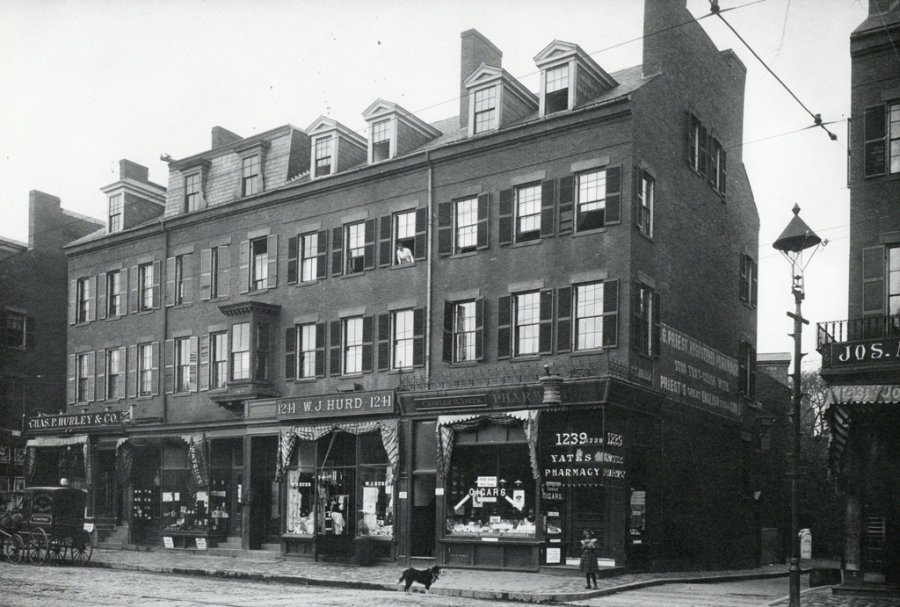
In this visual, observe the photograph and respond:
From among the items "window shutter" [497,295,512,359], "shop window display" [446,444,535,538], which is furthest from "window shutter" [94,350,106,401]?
"window shutter" [497,295,512,359]

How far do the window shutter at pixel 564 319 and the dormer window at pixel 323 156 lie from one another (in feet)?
34.7

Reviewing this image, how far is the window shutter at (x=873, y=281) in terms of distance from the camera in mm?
21844

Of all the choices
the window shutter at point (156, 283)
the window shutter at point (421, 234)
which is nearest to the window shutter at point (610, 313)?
the window shutter at point (421, 234)

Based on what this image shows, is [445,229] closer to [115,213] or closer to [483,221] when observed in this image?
[483,221]

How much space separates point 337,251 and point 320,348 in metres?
3.19

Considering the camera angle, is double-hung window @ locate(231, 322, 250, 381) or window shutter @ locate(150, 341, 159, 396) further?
window shutter @ locate(150, 341, 159, 396)

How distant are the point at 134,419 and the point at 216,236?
292 inches

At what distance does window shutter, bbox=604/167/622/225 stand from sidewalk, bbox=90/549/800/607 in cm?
904

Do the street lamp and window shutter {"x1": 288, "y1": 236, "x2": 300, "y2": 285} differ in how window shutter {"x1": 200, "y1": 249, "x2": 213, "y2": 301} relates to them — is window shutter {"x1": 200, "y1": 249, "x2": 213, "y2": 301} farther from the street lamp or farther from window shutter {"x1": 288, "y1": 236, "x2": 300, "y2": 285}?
the street lamp

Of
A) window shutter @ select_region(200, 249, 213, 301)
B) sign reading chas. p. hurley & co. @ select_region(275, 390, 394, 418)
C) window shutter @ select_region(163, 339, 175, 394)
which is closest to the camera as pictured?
sign reading chas. p. hurley & co. @ select_region(275, 390, 394, 418)

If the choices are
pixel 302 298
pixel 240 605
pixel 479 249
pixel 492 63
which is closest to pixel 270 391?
pixel 302 298

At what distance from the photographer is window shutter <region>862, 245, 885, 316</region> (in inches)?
860

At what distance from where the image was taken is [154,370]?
36812 mm

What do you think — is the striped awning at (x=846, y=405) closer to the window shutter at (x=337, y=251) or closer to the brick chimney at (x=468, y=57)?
the brick chimney at (x=468, y=57)
